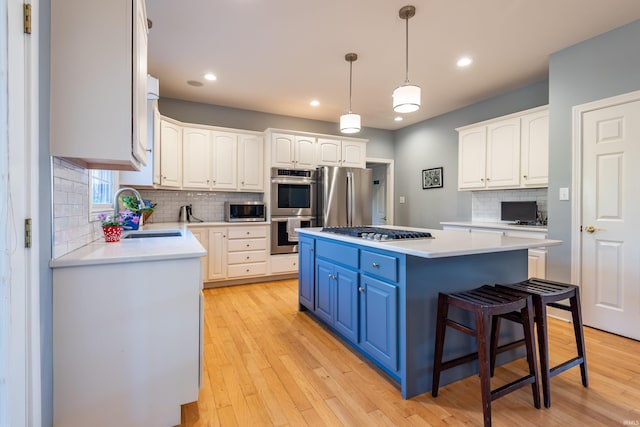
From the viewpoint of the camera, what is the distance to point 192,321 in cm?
157

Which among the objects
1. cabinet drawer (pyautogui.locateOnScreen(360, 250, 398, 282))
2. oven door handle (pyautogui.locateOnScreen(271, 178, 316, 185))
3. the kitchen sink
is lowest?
cabinet drawer (pyautogui.locateOnScreen(360, 250, 398, 282))

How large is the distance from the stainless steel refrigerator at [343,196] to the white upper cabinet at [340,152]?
0.27 meters

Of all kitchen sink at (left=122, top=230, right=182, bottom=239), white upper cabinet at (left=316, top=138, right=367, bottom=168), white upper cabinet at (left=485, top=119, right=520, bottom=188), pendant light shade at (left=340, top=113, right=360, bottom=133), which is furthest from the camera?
white upper cabinet at (left=316, top=138, right=367, bottom=168)

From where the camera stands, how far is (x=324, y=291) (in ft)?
8.82

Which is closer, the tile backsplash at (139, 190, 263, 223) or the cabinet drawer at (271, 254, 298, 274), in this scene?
the tile backsplash at (139, 190, 263, 223)

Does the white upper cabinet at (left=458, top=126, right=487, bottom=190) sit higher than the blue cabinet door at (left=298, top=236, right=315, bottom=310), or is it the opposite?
the white upper cabinet at (left=458, top=126, right=487, bottom=190)

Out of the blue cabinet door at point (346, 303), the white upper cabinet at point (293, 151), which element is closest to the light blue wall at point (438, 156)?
the white upper cabinet at point (293, 151)

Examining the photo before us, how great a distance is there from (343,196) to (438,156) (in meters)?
1.80

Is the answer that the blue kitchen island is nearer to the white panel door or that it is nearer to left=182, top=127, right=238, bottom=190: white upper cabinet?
the white panel door

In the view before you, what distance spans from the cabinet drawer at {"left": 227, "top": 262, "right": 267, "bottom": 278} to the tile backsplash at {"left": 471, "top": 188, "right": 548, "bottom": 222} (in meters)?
3.20

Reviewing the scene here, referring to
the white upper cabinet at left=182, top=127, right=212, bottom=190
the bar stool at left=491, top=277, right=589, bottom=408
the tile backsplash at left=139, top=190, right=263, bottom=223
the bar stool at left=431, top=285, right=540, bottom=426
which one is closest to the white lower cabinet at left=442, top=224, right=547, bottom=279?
the bar stool at left=491, top=277, right=589, bottom=408

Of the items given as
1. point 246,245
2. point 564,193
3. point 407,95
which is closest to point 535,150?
point 564,193

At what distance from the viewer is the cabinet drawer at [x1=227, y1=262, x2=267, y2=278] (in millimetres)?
4250

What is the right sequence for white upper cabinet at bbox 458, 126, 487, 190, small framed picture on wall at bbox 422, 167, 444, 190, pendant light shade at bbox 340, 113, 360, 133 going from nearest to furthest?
1. pendant light shade at bbox 340, 113, 360, 133
2. white upper cabinet at bbox 458, 126, 487, 190
3. small framed picture on wall at bbox 422, 167, 444, 190
